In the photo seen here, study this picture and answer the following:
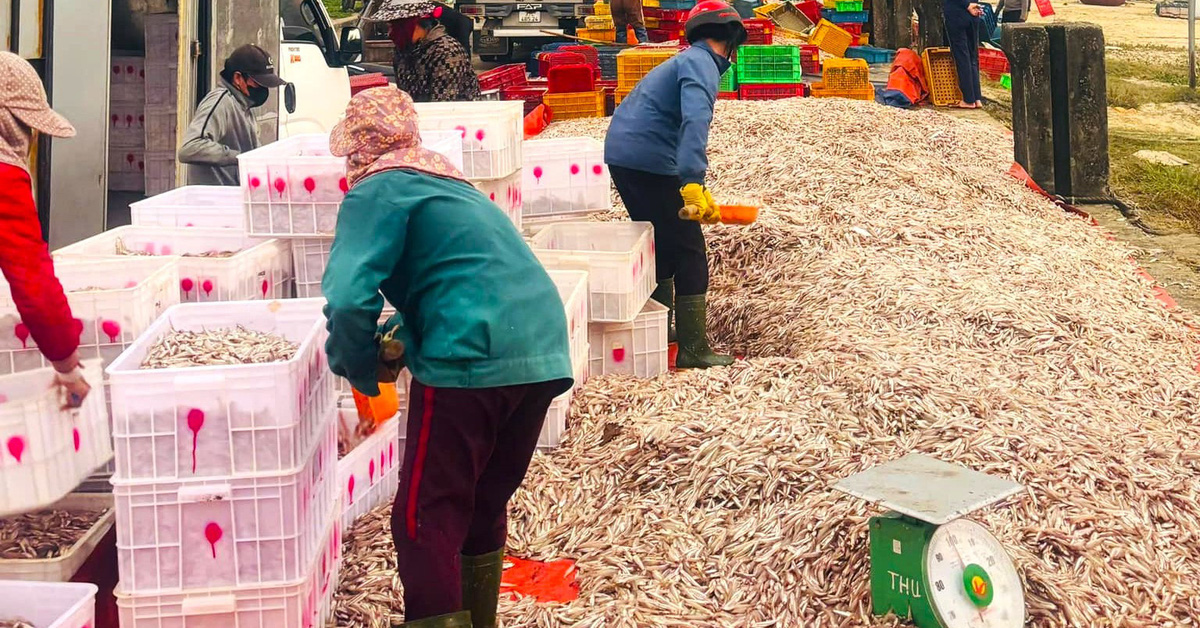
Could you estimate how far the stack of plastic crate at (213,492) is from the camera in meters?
3.66

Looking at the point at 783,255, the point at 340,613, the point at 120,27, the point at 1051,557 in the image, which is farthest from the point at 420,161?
the point at 120,27

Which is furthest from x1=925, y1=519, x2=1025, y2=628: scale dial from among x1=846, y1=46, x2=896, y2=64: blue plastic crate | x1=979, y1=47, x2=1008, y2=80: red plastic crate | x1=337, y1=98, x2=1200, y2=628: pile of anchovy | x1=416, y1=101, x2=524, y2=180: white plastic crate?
x1=979, y1=47, x2=1008, y2=80: red plastic crate

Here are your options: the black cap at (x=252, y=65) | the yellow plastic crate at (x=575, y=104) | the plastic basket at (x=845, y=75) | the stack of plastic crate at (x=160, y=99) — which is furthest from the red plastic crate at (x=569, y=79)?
the black cap at (x=252, y=65)

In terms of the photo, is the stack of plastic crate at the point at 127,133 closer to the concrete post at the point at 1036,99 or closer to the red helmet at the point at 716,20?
the red helmet at the point at 716,20

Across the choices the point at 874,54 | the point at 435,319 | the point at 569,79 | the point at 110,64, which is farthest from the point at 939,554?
the point at 874,54

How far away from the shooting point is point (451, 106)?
704cm

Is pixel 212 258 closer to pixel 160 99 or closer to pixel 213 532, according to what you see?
pixel 213 532

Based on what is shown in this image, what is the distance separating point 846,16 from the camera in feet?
66.5

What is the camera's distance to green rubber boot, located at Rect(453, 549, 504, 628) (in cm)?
400

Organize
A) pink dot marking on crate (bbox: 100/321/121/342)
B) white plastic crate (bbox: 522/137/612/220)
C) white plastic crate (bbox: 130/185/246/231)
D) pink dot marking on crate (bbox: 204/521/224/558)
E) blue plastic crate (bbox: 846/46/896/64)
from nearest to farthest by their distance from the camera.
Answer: pink dot marking on crate (bbox: 204/521/224/558) < pink dot marking on crate (bbox: 100/321/121/342) < white plastic crate (bbox: 130/185/246/231) < white plastic crate (bbox: 522/137/612/220) < blue plastic crate (bbox: 846/46/896/64)

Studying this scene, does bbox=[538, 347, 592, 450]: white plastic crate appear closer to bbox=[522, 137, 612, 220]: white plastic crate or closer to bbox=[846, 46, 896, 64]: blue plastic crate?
bbox=[522, 137, 612, 220]: white plastic crate

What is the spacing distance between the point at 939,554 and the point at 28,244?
3.02 metres

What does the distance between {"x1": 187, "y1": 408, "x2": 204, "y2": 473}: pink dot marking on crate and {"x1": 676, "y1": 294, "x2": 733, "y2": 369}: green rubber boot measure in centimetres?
385

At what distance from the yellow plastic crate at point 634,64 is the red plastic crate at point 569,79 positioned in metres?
0.39
